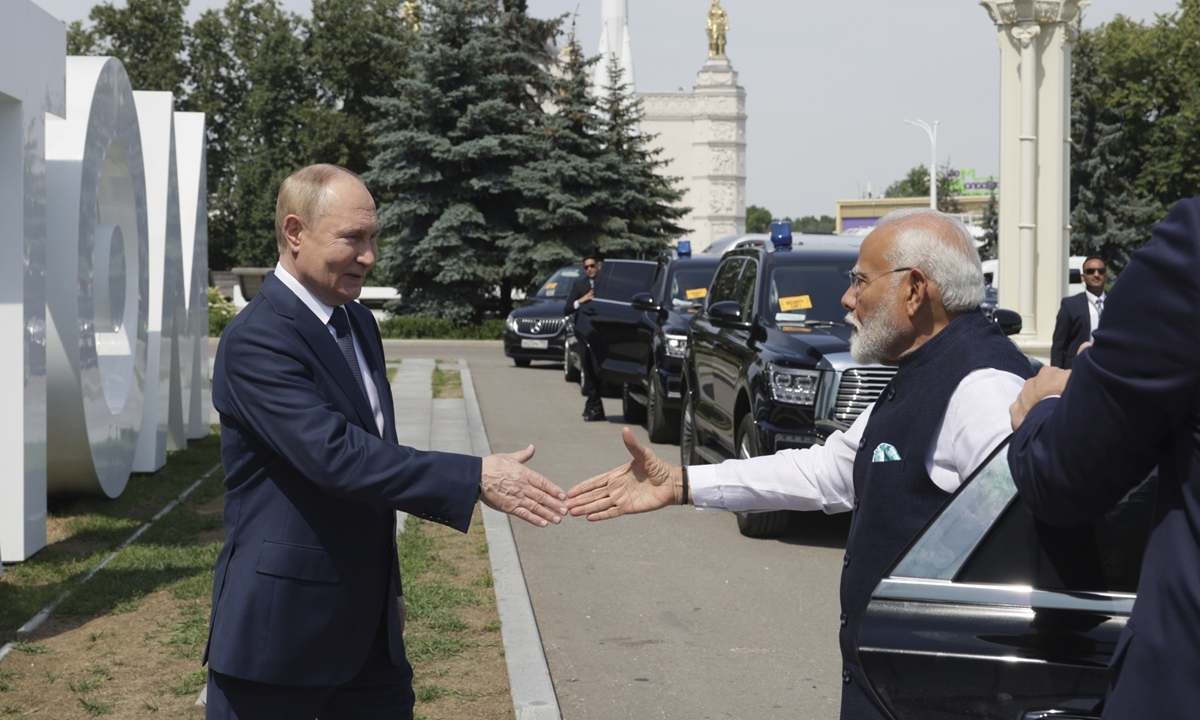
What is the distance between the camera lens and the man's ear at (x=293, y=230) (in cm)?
347

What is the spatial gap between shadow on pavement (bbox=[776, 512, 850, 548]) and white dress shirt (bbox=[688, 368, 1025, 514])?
615cm

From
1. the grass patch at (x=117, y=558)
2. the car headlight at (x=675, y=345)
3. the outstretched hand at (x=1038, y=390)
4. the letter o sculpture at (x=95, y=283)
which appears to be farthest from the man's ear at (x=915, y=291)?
the car headlight at (x=675, y=345)

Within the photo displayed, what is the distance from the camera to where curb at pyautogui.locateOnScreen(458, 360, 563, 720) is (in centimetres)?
577

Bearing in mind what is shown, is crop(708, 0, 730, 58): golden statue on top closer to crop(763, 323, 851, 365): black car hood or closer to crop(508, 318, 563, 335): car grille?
crop(508, 318, 563, 335): car grille

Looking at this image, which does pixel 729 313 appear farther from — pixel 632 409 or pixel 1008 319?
pixel 632 409

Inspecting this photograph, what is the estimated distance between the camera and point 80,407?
9430 millimetres

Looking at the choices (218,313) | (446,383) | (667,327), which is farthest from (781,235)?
(218,313)

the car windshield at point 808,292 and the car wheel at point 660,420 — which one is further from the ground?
the car windshield at point 808,292

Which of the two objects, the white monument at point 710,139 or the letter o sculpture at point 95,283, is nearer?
the letter o sculpture at point 95,283

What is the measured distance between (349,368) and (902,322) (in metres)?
1.38

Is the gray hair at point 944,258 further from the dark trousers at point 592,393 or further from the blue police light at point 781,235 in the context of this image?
the dark trousers at point 592,393

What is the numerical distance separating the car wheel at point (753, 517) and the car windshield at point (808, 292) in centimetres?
90

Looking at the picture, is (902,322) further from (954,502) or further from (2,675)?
(2,675)

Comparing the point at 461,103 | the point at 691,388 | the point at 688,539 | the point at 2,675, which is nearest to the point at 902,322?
the point at 2,675
